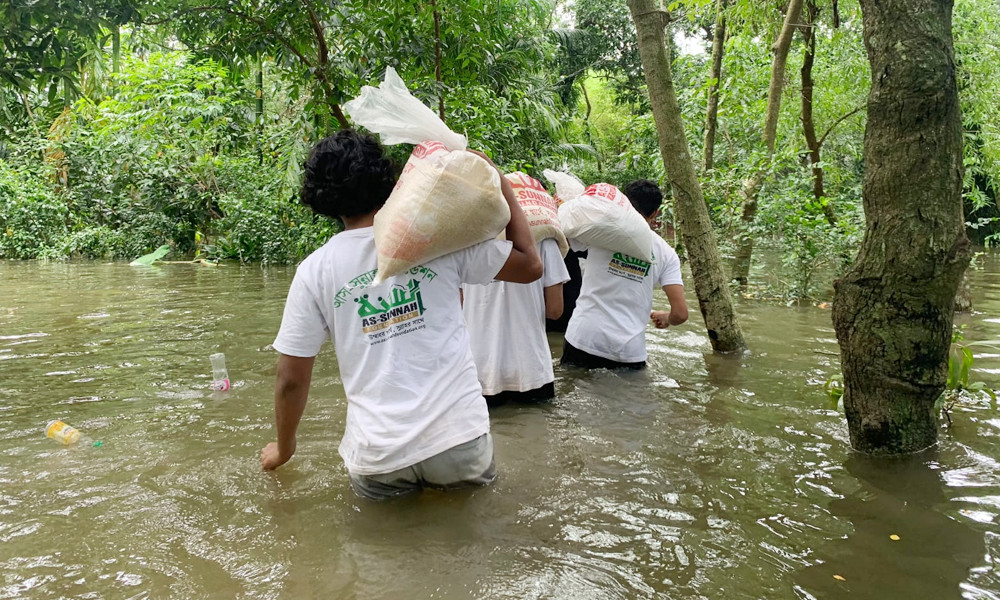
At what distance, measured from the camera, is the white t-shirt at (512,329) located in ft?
11.9

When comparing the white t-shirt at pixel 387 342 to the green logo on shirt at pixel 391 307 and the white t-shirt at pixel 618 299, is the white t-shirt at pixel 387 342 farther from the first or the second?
the white t-shirt at pixel 618 299

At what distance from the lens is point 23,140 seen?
1769 cm

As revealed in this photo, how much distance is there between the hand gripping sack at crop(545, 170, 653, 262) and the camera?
401 centimetres

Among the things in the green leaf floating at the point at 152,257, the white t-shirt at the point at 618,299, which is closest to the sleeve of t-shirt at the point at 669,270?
the white t-shirt at the point at 618,299

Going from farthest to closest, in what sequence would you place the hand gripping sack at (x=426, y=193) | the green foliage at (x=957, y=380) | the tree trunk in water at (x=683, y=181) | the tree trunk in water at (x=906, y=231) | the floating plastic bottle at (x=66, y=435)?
the tree trunk in water at (x=683, y=181)
the floating plastic bottle at (x=66, y=435)
the green foliage at (x=957, y=380)
the tree trunk in water at (x=906, y=231)
the hand gripping sack at (x=426, y=193)

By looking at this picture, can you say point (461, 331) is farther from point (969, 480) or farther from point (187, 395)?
point (187, 395)

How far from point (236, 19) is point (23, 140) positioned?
1583 centimetres

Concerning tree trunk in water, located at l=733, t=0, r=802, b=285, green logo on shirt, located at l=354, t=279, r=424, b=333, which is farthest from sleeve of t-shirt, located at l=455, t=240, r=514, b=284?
tree trunk in water, located at l=733, t=0, r=802, b=285

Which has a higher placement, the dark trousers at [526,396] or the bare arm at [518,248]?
the bare arm at [518,248]

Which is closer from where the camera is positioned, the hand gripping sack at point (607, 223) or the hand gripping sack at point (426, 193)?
the hand gripping sack at point (426, 193)

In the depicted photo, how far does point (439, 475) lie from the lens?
241 centimetres

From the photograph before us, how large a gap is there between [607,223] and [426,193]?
1.97 metres

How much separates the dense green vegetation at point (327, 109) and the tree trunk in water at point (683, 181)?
1.14 meters

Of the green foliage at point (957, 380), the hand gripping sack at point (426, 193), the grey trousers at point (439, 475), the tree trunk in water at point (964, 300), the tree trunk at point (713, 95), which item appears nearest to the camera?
the hand gripping sack at point (426, 193)
